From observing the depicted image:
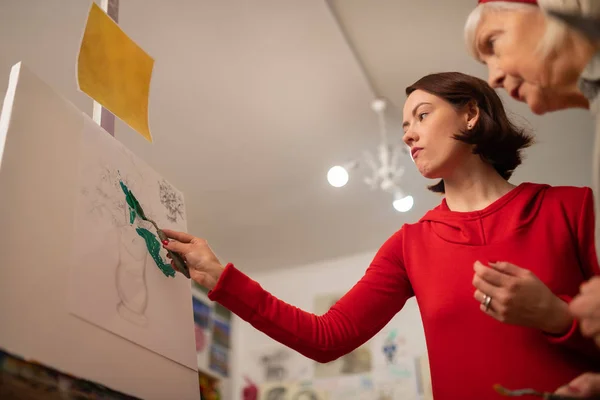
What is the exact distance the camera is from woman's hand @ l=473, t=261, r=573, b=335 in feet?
2.26

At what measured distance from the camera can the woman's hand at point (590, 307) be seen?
61cm

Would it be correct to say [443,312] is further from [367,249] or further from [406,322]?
[367,249]

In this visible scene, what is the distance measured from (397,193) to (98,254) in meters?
1.58

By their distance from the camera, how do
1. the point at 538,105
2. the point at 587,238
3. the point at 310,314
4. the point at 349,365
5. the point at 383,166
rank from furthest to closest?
the point at 349,365 → the point at 383,166 → the point at 310,314 → the point at 587,238 → the point at 538,105

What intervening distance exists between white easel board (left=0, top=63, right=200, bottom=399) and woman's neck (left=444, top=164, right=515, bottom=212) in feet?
1.85

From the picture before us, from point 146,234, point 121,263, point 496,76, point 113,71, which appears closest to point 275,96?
point 113,71

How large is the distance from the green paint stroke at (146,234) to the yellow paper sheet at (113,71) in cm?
14

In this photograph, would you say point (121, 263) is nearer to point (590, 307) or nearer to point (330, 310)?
point (330, 310)

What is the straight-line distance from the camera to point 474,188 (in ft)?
3.35

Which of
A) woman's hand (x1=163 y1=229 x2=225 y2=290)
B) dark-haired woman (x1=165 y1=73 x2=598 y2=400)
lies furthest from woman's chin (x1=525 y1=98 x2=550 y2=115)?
woman's hand (x1=163 y1=229 x2=225 y2=290)

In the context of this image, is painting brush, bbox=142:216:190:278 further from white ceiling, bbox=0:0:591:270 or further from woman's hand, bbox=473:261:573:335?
white ceiling, bbox=0:0:591:270

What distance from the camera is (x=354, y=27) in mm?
1925

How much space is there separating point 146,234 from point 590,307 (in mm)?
691

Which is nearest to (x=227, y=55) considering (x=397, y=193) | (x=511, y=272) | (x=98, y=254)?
(x=397, y=193)
